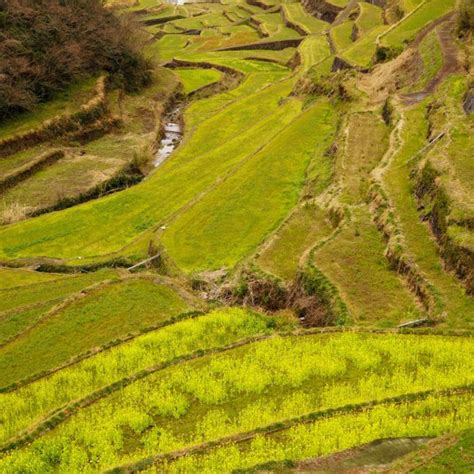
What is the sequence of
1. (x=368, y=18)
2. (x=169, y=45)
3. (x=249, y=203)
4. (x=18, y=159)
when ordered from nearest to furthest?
1. (x=249, y=203)
2. (x=18, y=159)
3. (x=368, y=18)
4. (x=169, y=45)

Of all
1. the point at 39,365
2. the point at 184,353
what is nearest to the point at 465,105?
the point at 184,353

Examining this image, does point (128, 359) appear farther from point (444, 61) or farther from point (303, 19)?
point (303, 19)

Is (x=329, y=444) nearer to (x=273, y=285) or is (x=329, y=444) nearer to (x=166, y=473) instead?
(x=166, y=473)

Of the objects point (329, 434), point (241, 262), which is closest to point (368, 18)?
point (241, 262)

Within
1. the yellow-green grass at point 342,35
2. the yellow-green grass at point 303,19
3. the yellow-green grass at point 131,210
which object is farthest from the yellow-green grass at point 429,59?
the yellow-green grass at point 303,19

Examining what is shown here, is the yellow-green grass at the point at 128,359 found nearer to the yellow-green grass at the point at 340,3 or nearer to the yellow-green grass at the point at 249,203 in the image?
the yellow-green grass at the point at 249,203

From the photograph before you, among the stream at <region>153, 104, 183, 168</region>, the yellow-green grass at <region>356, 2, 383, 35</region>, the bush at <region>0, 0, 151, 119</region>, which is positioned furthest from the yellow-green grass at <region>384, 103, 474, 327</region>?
the yellow-green grass at <region>356, 2, 383, 35</region>
